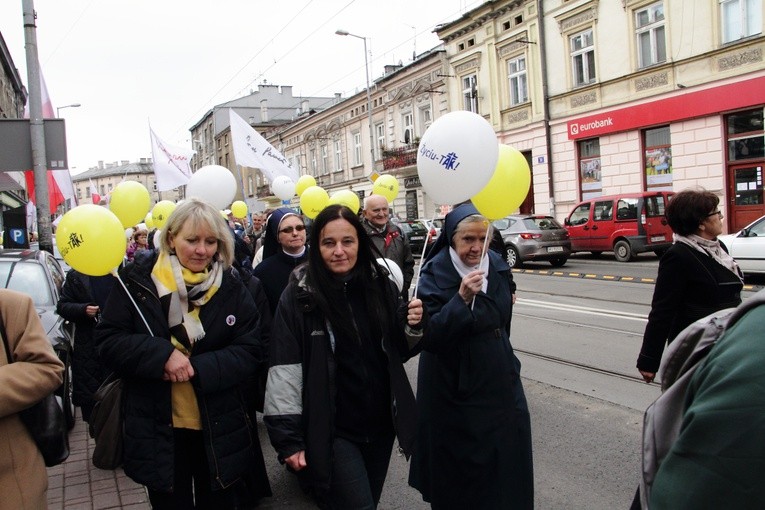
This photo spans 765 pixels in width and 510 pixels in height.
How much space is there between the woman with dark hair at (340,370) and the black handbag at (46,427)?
773 mm

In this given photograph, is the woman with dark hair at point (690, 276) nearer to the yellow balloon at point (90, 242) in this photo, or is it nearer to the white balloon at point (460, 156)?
the white balloon at point (460, 156)

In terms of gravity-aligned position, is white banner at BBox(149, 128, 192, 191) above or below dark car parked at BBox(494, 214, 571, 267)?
above

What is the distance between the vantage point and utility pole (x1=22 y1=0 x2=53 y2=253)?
809 centimetres

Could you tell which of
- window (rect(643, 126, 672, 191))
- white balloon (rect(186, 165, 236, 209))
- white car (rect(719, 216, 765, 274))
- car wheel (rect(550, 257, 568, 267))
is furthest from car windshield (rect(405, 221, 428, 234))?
white balloon (rect(186, 165, 236, 209))

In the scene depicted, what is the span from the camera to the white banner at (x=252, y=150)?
1129 cm

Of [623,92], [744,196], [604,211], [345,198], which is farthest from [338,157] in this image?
[345,198]

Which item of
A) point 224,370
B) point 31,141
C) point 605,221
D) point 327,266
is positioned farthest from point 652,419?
point 605,221

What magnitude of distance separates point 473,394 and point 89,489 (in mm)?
3034

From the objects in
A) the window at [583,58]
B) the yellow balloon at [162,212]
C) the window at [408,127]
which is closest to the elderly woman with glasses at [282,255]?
the yellow balloon at [162,212]

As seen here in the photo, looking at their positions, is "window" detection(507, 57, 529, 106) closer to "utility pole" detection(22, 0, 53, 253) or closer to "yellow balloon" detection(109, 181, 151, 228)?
"utility pole" detection(22, 0, 53, 253)

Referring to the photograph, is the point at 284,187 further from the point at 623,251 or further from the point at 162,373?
the point at 623,251

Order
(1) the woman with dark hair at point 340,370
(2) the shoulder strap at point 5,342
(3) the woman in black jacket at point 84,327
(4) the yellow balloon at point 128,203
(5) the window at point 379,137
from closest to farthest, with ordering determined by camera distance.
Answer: (2) the shoulder strap at point 5,342, (1) the woman with dark hair at point 340,370, (3) the woman in black jacket at point 84,327, (4) the yellow balloon at point 128,203, (5) the window at point 379,137

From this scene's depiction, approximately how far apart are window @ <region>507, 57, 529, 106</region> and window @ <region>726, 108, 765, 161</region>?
8.65m

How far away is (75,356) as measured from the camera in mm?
5297
